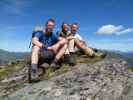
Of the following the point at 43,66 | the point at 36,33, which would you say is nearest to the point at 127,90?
the point at 43,66

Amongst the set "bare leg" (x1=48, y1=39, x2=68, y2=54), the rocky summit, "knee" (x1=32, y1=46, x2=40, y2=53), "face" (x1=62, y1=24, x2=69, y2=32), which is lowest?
the rocky summit

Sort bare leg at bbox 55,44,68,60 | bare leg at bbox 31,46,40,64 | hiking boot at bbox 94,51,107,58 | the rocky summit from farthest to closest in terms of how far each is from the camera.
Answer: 1. hiking boot at bbox 94,51,107,58
2. bare leg at bbox 55,44,68,60
3. bare leg at bbox 31,46,40,64
4. the rocky summit

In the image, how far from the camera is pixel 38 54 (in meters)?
15.3

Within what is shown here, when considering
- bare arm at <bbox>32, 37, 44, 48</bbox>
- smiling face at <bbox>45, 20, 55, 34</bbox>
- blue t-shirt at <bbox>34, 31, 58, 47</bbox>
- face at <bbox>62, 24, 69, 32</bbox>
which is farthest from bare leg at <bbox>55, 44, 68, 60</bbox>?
face at <bbox>62, 24, 69, 32</bbox>

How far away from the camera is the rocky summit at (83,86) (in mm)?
11820

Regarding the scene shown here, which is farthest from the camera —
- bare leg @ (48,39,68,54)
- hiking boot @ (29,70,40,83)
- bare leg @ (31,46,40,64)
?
bare leg @ (48,39,68,54)

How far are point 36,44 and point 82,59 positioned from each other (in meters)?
4.97

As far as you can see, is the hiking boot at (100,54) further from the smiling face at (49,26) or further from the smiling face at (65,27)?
the smiling face at (49,26)

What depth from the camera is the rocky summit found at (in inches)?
465

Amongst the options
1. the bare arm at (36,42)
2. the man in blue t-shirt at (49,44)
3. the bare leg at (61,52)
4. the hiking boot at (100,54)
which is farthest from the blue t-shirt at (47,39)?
the hiking boot at (100,54)

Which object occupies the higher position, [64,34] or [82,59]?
[64,34]

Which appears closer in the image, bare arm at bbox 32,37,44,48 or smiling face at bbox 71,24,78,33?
bare arm at bbox 32,37,44,48

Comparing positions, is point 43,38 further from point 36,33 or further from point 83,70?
point 83,70

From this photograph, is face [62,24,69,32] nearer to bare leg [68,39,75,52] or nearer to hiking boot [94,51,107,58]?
bare leg [68,39,75,52]
